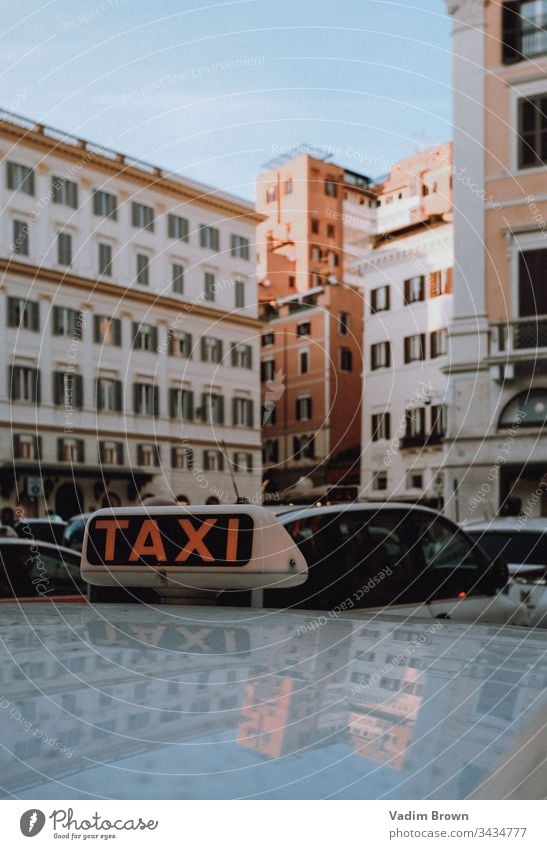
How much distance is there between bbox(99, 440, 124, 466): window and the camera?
3166 cm

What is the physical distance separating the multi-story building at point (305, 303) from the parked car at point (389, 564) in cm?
136

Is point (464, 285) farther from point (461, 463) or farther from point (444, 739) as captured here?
point (444, 739)

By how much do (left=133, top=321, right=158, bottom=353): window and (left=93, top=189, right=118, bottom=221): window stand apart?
9.80 ft

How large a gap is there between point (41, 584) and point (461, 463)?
612 inches

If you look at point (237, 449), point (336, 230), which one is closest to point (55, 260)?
point (237, 449)

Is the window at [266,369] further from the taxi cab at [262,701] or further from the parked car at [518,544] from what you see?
the taxi cab at [262,701]

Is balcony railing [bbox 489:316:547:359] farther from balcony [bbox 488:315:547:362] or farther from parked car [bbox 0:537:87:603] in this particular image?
parked car [bbox 0:537:87:603]

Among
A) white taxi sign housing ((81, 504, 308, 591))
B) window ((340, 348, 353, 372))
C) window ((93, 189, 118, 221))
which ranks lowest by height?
white taxi sign housing ((81, 504, 308, 591))

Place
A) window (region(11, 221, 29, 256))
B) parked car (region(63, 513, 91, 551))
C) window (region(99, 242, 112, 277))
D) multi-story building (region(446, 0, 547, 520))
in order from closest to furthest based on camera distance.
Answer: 1. parked car (region(63, 513, 91, 551))
2. multi-story building (region(446, 0, 547, 520))
3. window (region(11, 221, 29, 256))
4. window (region(99, 242, 112, 277))

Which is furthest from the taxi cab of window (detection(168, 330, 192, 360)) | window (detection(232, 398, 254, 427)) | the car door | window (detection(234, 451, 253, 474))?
window (detection(168, 330, 192, 360))

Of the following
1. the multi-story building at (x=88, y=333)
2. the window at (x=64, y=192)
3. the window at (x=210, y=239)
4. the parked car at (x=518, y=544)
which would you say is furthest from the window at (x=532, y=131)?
the parked car at (x=518, y=544)

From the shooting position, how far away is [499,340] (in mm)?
19469

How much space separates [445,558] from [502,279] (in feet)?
53.3

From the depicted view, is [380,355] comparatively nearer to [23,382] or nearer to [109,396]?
[23,382]
